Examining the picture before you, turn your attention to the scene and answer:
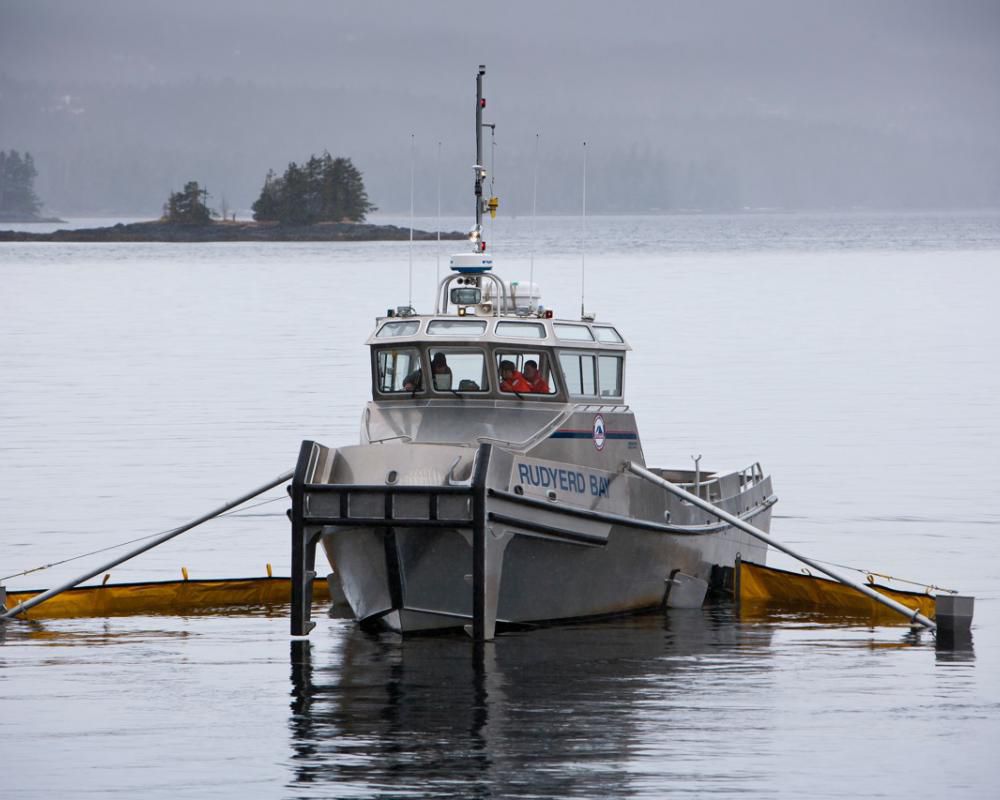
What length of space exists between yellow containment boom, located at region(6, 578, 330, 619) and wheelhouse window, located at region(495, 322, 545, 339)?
16.9ft

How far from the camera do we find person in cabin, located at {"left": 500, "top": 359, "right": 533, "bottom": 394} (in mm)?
25188

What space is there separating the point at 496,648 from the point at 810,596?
260 inches

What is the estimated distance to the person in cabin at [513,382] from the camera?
25188 mm

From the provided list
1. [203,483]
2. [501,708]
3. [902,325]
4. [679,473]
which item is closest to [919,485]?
[679,473]

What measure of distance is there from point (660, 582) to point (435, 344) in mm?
4919

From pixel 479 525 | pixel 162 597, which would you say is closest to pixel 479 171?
pixel 479 525

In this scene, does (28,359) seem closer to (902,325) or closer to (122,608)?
(902,325)

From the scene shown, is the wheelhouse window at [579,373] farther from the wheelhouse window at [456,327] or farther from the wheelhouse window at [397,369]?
the wheelhouse window at [397,369]

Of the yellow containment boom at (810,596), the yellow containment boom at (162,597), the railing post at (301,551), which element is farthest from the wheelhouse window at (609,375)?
the yellow containment boom at (162,597)

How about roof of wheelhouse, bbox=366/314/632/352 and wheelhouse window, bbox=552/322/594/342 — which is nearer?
roof of wheelhouse, bbox=366/314/632/352

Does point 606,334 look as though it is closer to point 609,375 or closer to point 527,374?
point 609,375

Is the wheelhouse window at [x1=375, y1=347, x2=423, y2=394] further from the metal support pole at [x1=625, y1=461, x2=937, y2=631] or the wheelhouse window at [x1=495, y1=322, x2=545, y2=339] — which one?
the metal support pole at [x1=625, y1=461, x2=937, y2=631]

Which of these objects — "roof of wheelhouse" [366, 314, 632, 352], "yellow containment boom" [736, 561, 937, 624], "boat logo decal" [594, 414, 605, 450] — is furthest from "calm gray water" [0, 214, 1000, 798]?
"roof of wheelhouse" [366, 314, 632, 352]

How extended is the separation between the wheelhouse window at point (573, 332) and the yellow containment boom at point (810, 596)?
493 cm
